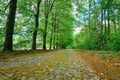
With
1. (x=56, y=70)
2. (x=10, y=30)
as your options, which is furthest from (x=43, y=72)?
(x=10, y=30)

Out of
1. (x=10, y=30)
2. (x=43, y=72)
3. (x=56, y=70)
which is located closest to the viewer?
(x=43, y=72)

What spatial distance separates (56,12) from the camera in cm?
3180

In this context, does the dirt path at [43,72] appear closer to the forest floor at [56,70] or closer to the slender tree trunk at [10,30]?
the forest floor at [56,70]

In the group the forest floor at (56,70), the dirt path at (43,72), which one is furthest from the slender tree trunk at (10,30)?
the dirt path at (43,72)

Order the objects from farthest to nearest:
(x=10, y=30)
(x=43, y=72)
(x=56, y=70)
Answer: (x=10, y=30), (x=56, y=70), (x=43, y=72)

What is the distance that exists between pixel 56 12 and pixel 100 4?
A: 13717 mm

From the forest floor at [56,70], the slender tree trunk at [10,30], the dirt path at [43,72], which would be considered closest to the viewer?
the dirt path at [43,72]

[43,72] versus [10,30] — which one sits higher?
[10,30]

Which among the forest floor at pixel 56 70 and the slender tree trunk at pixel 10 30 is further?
the slender tree trunk at pixel 10 30

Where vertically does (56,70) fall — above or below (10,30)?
below

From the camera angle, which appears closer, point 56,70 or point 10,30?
point 56,70

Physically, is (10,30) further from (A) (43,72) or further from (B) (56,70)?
(A) (43,72)

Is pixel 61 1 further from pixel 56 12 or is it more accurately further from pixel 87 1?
pixel 56 12

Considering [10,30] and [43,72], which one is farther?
[10,30]
